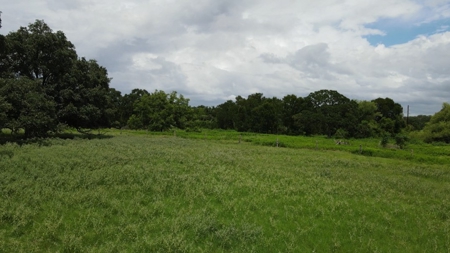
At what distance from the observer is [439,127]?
5550 cm

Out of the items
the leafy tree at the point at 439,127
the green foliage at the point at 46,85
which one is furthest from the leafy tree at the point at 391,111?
the green foliage at the point at 46,85

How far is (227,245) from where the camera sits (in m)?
6.98

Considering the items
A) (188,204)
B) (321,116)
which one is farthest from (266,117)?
(188,204)

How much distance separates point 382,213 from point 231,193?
5.52 metres

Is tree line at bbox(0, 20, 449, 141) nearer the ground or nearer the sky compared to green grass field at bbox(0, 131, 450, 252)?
nearer the sky

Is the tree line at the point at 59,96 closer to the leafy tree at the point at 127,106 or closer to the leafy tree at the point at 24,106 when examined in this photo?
the leafy tree at the point at 24,106

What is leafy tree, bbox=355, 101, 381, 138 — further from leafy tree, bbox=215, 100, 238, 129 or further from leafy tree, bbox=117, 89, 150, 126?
leafy tree, bbox=117, 89, 150, 126

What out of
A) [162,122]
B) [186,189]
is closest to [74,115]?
[186,189]

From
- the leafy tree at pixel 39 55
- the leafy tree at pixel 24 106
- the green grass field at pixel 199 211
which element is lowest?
the green grass field at pixel 199 211

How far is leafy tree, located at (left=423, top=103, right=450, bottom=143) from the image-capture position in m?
54.3

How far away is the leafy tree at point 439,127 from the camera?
54344 mm

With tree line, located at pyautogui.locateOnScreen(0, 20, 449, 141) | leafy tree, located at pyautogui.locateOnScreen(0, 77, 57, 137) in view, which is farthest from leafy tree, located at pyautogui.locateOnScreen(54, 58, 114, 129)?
leafy tree, located at pyautogui.locateOnScreen(0, 77, 57, 137)

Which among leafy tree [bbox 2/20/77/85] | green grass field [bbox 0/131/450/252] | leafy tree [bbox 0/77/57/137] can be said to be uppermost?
leafy tree [bbox 2/20/77/85]

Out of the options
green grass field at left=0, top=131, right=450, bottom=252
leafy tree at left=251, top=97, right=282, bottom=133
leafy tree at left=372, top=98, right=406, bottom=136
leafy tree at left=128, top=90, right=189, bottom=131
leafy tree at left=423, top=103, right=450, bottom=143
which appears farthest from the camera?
leafy tree at left=372, top=98, right=406, bottom=136
